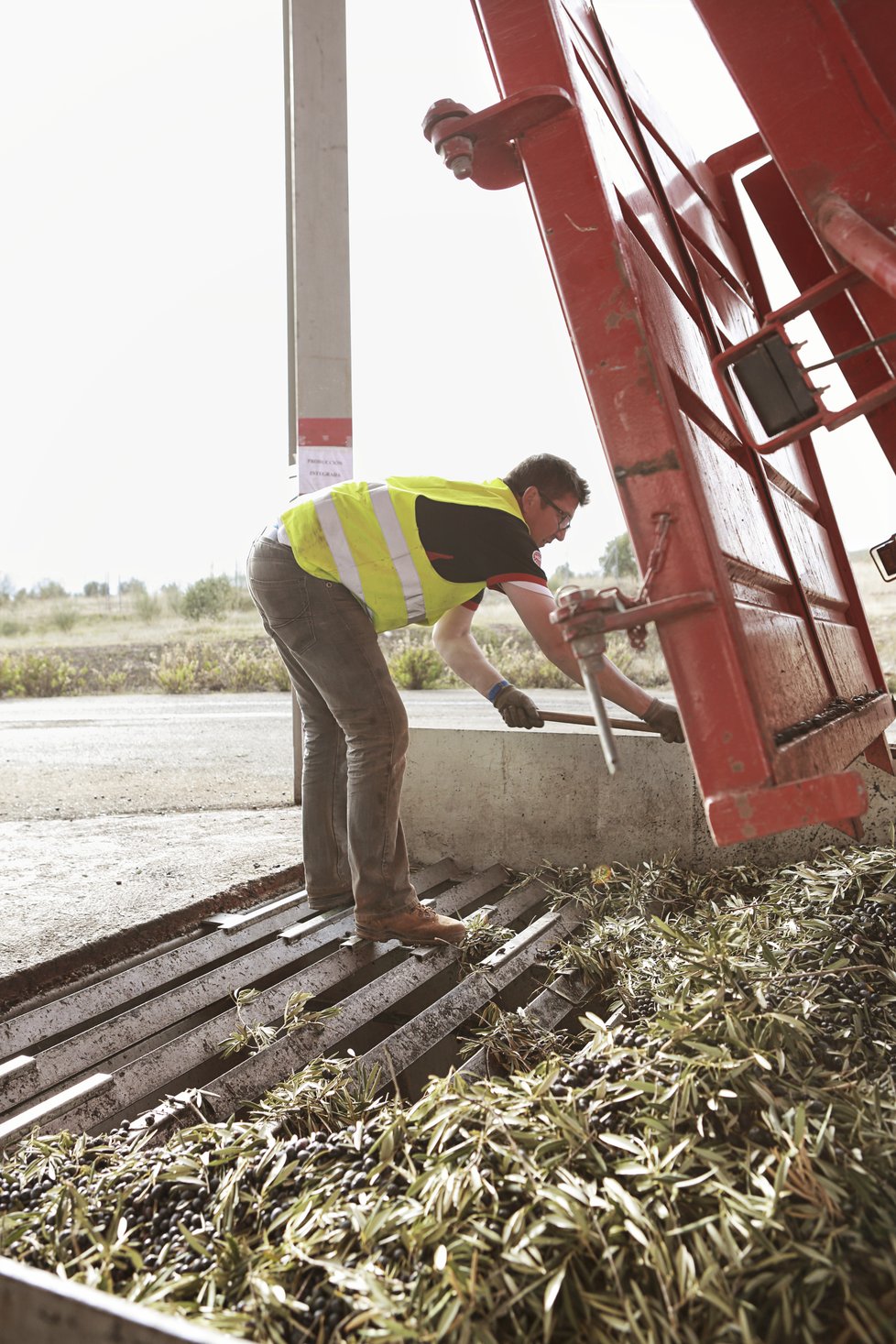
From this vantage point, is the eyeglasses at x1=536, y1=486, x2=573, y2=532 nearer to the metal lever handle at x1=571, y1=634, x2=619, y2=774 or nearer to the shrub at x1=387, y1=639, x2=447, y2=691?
the metal lever handle at x1=571, y1=634, x2=619, y2=774

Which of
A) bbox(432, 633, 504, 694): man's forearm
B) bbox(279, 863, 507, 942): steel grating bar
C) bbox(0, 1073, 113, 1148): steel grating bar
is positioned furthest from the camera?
bbox(432, 633, 504, 694): man's forearm

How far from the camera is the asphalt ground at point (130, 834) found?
365 cm

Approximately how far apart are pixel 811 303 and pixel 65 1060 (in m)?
2.85

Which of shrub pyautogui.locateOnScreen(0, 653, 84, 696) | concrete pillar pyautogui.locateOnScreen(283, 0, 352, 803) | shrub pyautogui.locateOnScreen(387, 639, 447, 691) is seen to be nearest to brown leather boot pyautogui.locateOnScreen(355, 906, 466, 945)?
concrete pillar pyautogui.locateOnScreen(283, 0, 352, 803)

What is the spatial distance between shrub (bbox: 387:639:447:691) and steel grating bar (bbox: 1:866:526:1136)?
970 cm

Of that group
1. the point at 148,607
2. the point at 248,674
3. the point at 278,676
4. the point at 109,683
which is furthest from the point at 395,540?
the point at 148,607

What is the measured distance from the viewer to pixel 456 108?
6.77 ft

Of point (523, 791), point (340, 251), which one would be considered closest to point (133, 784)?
point (523, 791)

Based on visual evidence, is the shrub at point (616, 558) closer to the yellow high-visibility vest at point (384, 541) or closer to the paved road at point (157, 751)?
the paved road at point (157, 751)

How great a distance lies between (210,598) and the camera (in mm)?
18438

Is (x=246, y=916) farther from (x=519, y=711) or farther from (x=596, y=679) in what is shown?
(x=596, y=679)

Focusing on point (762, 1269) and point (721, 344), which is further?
point (721, 344)

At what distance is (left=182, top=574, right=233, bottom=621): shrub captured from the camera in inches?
723

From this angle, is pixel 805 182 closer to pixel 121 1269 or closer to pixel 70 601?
pixel 121 1269
